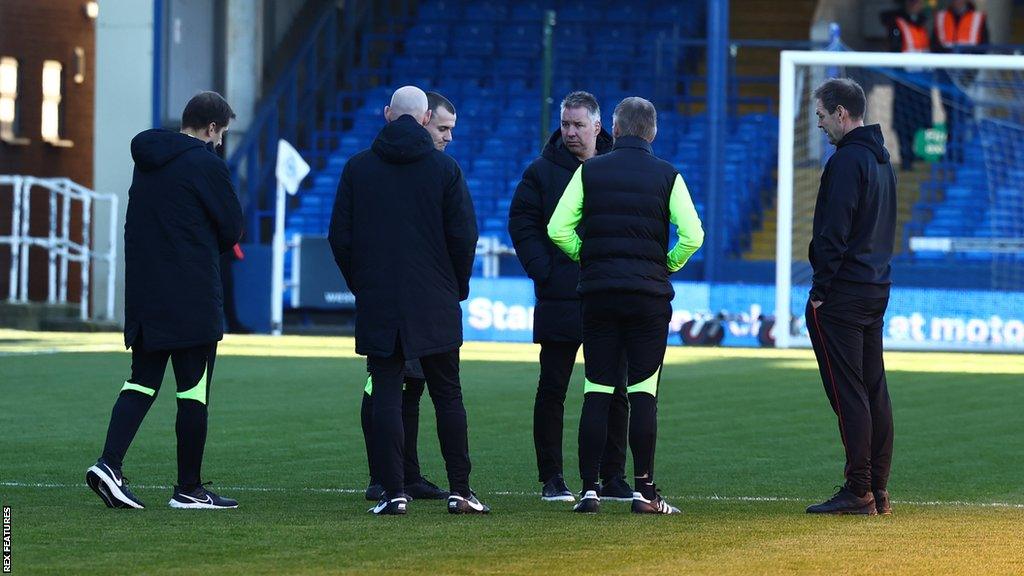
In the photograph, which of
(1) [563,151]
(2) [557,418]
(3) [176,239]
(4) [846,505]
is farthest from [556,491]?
(3) [176,239]

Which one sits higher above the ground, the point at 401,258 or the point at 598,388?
the point at 401,258

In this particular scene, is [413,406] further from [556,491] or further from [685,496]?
[685,496]

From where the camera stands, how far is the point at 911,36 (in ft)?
95.0

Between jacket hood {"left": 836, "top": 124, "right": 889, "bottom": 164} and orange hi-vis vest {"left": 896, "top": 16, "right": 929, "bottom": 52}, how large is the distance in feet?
66.8

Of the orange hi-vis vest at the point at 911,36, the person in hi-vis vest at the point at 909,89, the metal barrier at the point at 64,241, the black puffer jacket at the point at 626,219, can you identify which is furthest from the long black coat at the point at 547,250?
the orange hi-vis vest at the point at 911,36

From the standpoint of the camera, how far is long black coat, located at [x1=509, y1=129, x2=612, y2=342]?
9266 mm

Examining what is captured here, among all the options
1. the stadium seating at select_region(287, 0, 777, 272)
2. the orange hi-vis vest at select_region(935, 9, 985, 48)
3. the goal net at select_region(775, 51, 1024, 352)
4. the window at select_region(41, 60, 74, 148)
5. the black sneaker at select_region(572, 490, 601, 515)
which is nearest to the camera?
the black sneaker at select_region(572, 490, 601, 515)

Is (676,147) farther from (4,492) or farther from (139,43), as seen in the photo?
(4,492)

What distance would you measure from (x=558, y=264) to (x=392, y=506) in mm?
1558

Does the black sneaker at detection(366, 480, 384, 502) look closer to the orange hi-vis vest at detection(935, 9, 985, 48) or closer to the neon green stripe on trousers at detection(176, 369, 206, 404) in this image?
the neon green stripe on trousers at detection(176, 369, 206, 404)

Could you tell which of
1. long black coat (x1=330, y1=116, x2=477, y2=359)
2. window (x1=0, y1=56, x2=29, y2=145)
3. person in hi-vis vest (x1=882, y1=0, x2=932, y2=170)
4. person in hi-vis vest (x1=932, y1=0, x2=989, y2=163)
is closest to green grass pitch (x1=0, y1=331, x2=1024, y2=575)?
long black coat (x1=330, y1=116, x2=477, y2=359)

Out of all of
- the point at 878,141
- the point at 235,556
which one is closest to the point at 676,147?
the point at 878,141

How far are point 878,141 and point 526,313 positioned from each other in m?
17.6

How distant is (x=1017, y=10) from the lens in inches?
1312
